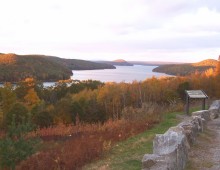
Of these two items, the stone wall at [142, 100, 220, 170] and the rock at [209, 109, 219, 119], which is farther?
the rock at [209, 109, 219, 119]

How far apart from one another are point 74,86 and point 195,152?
179 feet

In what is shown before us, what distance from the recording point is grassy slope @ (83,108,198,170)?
7441 mm

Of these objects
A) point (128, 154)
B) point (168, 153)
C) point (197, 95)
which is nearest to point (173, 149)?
point (168, 153)

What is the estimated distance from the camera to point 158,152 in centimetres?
677

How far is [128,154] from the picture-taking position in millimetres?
8492

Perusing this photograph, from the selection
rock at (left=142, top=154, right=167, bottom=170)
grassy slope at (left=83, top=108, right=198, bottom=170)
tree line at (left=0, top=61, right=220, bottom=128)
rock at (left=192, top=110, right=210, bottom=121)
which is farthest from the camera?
tree line at (left=0, top=61, right=220, bottom=128)

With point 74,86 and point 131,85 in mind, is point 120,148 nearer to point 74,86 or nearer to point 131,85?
point 131,85

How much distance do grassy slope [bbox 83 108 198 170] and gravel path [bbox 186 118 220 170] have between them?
114 cm

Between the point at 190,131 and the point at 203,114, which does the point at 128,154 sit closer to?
the point at 190,131

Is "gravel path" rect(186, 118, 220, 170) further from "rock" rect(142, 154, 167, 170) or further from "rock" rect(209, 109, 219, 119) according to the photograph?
"rock" rect(209, 109, 219, 119)

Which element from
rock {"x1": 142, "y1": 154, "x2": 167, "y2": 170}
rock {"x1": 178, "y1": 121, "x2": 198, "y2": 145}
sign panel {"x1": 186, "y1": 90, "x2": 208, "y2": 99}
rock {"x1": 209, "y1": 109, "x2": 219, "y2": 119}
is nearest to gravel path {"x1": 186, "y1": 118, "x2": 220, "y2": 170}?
rock {"x1": 178, "y1": 121, "x2": 198, "y2": 145}

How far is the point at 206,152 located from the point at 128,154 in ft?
6.28

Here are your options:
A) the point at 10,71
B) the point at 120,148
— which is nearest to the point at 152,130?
the point at 120,148

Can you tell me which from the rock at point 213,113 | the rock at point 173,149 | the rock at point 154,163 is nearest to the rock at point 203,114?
the rock at point 213,113
